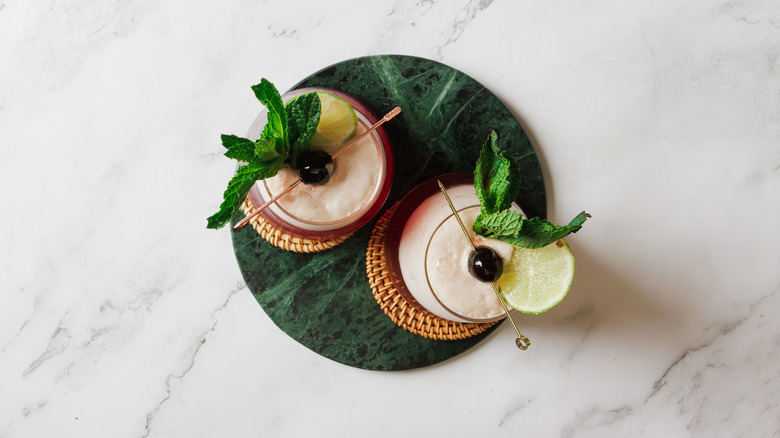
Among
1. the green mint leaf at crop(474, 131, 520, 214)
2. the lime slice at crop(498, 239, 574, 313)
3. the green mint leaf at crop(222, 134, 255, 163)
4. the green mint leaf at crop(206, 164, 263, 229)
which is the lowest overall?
the lime slice at crop(498, 239, 574, 313)

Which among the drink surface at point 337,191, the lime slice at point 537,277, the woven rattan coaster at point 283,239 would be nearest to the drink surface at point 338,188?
the drink surface at point 337,191

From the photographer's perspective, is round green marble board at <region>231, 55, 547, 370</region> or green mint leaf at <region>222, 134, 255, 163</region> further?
round green marble board at <region>231, 55, 547, 370</region>

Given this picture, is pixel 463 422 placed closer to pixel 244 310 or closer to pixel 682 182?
pixel 244 310

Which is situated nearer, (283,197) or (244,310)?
(283,197)

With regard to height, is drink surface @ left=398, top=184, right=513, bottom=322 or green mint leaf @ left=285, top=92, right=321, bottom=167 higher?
green mint leaf @ left=285, top=92, right=321, bottom=167

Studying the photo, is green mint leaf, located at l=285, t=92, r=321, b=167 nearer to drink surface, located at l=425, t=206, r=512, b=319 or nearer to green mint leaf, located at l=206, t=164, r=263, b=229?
green mint leaf, located at l=206, t=164, r=263, b=229

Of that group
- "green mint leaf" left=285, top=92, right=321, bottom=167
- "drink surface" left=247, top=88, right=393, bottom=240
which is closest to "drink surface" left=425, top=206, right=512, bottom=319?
"drink surface" left=247, top=88, right=393, bottom=240

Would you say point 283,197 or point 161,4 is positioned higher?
point 161,4

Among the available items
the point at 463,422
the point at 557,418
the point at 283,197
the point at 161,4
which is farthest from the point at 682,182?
the point at 161,4

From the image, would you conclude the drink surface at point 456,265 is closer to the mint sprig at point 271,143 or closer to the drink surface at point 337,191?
the drink surface at point 337,191
